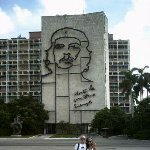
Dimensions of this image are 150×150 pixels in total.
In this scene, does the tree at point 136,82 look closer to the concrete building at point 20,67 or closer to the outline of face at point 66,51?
the outline of face at point 66,51

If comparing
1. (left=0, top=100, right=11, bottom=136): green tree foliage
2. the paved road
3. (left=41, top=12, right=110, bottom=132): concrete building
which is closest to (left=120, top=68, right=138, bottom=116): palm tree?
(left=41, top=12, right=110, bottom=132): concrete building

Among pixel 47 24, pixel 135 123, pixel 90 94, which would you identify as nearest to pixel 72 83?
pixel 90 94

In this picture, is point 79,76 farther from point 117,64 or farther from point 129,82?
point 117,64

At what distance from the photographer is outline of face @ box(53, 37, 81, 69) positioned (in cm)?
9000

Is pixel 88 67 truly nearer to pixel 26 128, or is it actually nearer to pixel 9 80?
pixel 26 128

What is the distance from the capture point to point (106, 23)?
95.1m

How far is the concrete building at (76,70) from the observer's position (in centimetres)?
8919

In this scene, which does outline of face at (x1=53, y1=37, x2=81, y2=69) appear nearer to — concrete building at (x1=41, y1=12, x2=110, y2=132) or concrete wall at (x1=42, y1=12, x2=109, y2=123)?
concrete building at (x1=41, y1=12, x2=110, y2=132)

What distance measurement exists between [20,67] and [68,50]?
3658 cm

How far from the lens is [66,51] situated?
9075 centimetres

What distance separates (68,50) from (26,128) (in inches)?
682

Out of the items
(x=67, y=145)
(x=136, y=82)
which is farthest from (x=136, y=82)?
(x=67, y=145)

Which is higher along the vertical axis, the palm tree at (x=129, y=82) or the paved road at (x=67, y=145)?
the palm tree at (x=129, y=82)
